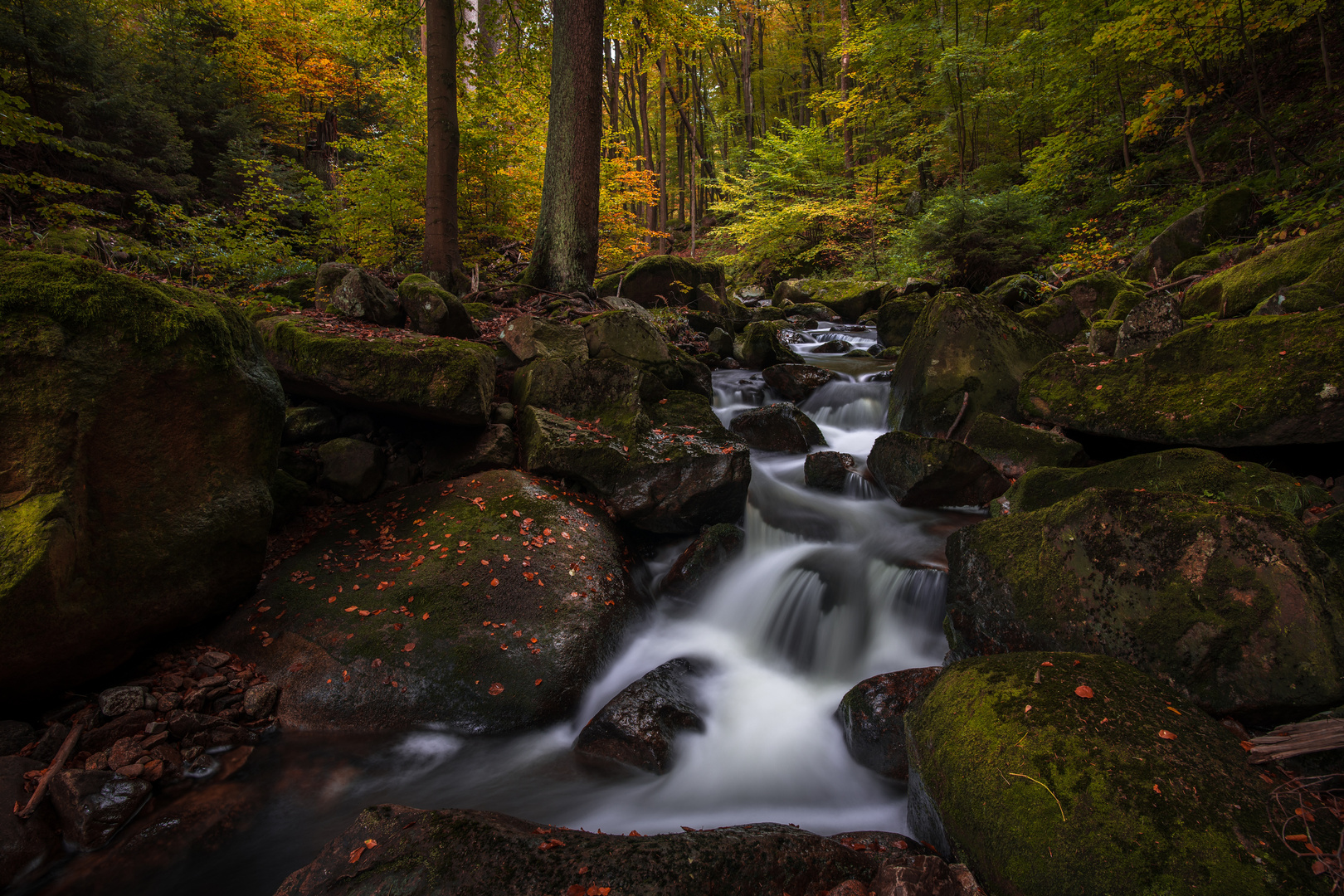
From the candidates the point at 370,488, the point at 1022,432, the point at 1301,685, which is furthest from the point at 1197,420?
the point at 370,488

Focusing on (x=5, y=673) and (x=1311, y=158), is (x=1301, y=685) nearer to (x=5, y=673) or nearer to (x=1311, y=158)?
(x=5, y=673)

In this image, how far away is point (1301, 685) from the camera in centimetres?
272

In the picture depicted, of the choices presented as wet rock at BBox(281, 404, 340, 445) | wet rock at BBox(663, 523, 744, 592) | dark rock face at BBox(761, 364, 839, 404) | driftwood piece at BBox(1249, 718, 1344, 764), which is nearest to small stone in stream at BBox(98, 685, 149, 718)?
wet rock at BBox(281, 404, 340, 445)

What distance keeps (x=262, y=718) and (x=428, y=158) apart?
724cm

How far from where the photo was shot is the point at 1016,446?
629cm

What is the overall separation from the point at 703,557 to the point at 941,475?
2.75m

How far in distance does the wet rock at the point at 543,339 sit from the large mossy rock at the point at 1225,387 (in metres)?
5.27

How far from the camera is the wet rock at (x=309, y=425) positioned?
17.8ft

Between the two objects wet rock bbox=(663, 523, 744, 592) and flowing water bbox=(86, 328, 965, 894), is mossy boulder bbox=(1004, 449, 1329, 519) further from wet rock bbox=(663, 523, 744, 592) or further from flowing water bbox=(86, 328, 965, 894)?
wet rock bbox=(663, 523, 744, 592)

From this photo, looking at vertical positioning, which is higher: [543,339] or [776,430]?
[543,339]

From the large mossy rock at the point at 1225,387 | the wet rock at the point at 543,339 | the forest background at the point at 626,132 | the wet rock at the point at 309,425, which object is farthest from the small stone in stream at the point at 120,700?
the large mossy rock at the point at 1225,387

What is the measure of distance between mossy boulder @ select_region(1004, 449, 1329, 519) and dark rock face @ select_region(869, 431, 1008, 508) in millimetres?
902

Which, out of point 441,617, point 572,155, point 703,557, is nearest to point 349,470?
point 441,617

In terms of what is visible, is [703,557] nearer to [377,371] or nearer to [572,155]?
[377,371]
